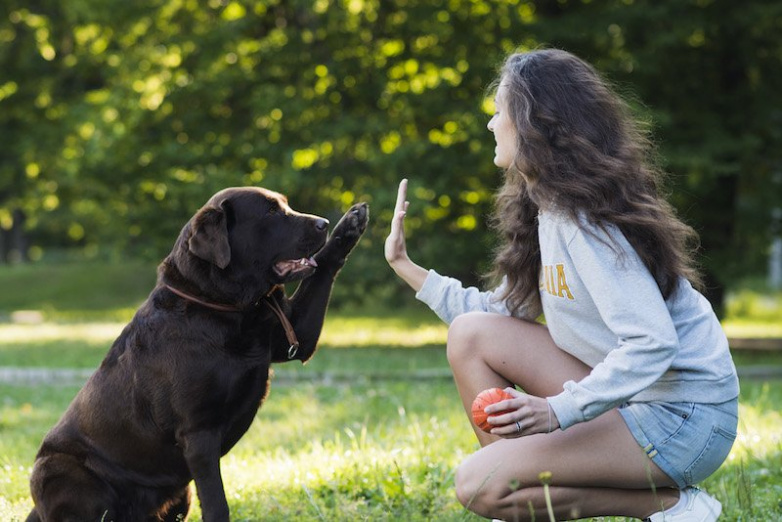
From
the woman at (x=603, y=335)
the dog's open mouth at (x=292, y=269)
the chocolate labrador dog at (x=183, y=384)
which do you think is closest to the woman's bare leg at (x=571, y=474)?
the woman at (x=603, y=335)

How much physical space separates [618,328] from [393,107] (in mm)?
9041

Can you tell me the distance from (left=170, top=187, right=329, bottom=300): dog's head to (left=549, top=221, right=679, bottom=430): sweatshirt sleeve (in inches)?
48.6

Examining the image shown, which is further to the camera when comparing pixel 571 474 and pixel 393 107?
pixel 393 107

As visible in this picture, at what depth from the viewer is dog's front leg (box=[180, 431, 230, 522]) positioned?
3514 millimetres

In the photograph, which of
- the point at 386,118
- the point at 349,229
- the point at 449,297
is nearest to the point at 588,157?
the point at 449,297

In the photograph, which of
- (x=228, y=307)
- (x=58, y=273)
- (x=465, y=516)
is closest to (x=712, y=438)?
(x=465, y=516)

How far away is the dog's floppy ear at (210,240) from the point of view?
3656 millimetres

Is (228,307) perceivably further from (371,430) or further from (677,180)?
(677,180)

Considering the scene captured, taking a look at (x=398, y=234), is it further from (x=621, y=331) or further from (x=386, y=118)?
(x=386, y=118)

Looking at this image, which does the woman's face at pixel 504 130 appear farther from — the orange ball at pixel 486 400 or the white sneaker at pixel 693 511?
the white sneaker at pixel 693 511

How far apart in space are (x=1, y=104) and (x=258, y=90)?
8.41 m

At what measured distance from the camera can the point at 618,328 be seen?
3098 mm

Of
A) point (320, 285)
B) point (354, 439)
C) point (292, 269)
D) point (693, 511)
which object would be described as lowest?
point (354, 439)

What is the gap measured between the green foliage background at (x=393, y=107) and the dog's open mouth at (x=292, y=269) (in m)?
6.87
